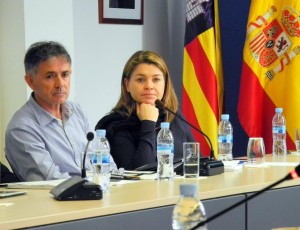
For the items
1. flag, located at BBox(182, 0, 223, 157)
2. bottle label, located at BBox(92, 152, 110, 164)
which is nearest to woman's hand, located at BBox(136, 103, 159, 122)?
bottle label, located at BBox(92, 152, 110, 164)

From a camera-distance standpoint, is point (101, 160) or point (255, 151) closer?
point (101, 160)

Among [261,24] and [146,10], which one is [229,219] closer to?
[261,24]

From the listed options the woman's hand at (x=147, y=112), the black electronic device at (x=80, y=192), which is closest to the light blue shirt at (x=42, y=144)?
the woman's hand at (x=147, y=112)

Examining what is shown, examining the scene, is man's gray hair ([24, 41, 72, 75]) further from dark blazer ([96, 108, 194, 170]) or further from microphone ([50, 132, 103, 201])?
microphone ([50, 132, 103, 201])

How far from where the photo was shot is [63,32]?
14.8ft

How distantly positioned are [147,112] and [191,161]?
79 centimetres

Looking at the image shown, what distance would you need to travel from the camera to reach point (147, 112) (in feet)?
12.3

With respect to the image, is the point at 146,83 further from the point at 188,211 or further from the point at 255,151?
the point at 188,211

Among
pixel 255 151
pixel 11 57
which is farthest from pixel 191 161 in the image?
pixel 11 57

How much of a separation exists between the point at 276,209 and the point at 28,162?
115 centimetres

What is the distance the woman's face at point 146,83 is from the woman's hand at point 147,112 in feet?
0.13

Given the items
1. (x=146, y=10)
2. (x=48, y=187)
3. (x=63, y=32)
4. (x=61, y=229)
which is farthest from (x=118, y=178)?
(x=146, y=10)

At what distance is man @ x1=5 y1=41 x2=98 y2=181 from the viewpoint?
10.3 ft

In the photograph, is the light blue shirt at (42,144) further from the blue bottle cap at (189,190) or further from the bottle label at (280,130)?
the blue bottle cap at (189,190)
